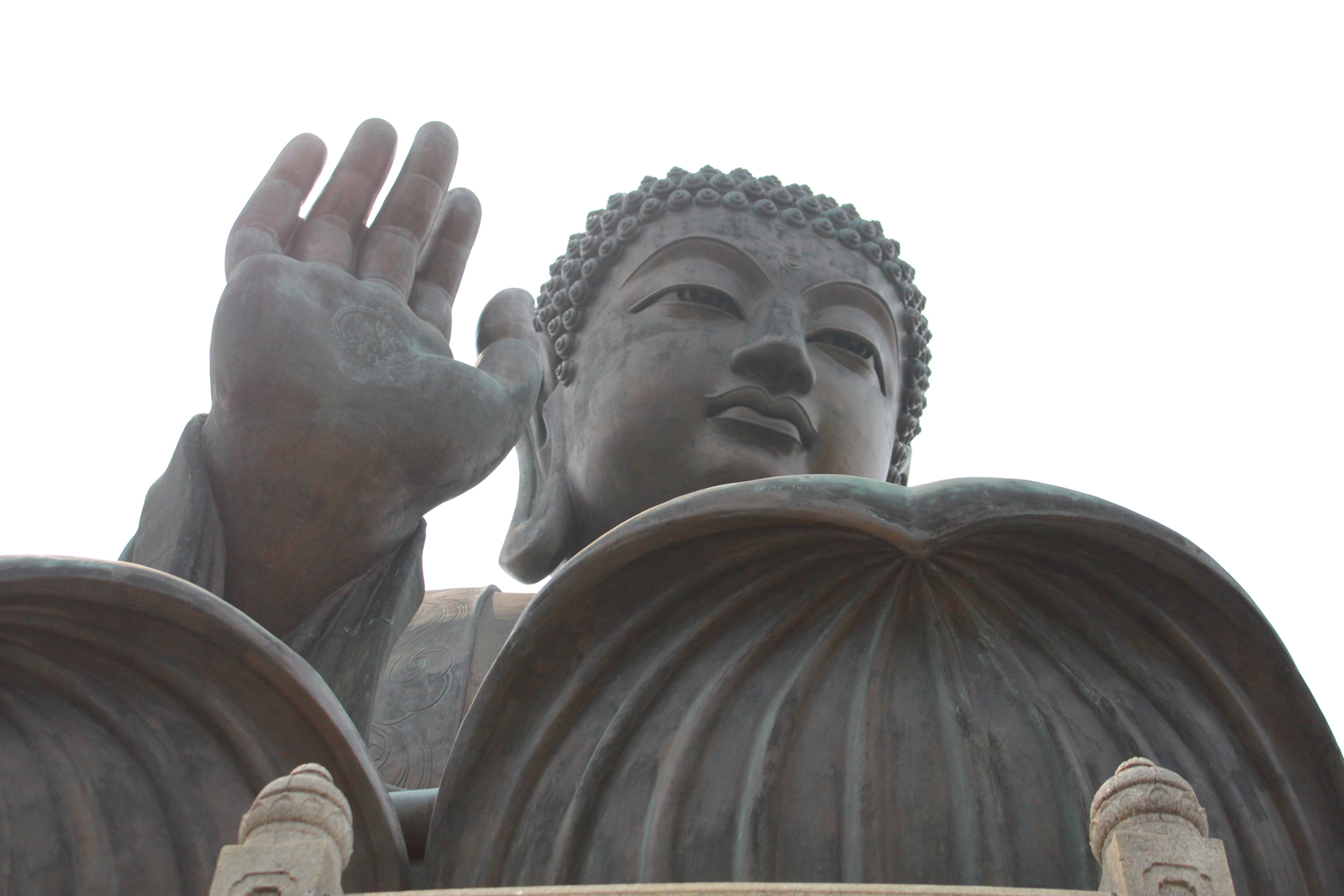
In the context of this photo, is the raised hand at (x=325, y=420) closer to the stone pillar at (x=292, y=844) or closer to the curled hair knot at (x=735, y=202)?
the curled hair knot at (x=735, y=202)

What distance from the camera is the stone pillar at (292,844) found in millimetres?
2795

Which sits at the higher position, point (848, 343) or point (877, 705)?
point (848, 343)

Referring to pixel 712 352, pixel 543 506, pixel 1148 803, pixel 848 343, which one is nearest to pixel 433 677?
pixel 543 506

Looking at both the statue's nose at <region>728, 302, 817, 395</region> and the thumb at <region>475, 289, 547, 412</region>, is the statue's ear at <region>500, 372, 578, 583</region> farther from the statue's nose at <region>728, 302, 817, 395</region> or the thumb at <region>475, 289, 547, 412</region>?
the statue's nose at <region>728, 302, 817, 395</region>

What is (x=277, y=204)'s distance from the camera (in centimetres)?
587

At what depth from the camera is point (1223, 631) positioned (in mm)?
3904

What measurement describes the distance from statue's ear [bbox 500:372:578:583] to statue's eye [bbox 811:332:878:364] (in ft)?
4.29

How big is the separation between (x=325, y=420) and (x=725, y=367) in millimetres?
1600

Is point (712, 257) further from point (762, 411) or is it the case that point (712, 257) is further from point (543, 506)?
point (543, 506)

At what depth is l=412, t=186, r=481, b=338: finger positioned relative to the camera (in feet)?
19.4

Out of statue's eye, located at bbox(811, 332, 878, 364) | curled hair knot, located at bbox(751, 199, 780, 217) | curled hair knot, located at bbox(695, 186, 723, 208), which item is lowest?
statue's eye, located at bbox(811, 332, 878, 364)

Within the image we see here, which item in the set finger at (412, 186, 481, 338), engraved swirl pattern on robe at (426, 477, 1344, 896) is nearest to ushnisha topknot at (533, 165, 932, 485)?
finger at (412, 186, 481, 338)

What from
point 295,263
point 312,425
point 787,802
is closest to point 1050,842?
point 787,802

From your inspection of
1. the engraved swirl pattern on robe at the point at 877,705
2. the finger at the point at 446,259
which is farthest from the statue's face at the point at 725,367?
the engraved swirl pattern on robe at the point at 877,705
